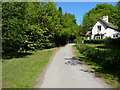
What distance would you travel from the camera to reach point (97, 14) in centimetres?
6331

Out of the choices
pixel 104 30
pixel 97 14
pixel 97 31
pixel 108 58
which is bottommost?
pixel 108 58

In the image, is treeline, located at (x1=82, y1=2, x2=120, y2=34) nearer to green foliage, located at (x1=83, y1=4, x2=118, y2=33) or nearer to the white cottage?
Answer: green foliage, located at (x1=83, y1=4, x2=118, y2=33)

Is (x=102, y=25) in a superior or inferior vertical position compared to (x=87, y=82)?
superior

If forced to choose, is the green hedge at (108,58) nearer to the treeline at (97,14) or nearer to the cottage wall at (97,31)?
the cottage wall at (97,31)

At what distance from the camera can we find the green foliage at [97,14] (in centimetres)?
6006

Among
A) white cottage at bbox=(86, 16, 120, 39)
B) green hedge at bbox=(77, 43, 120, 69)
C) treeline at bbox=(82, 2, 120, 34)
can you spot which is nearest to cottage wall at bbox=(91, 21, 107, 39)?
white cottage at bbox=(86, 16, 120, 39)

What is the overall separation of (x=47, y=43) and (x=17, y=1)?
690 inches

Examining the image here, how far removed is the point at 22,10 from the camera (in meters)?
18.5

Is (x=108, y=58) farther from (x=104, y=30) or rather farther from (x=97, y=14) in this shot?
(x=97, y=14)

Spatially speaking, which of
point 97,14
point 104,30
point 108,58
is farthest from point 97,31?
point 108,58

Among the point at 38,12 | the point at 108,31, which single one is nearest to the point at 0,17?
the point at 38,12

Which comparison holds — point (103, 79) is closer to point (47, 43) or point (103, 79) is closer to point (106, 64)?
point (106, 64)

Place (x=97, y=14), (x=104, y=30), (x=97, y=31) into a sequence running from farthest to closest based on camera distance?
1. (x=97, y=14)
2. (x=97, y=31)
3. (x=104, y=30)

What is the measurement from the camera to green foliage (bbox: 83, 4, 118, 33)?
60062 mm
